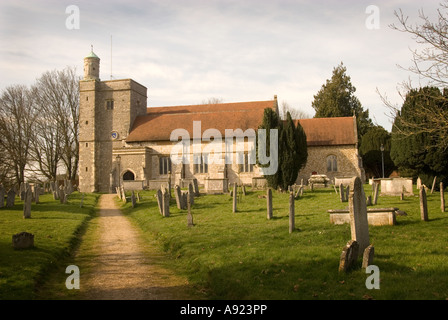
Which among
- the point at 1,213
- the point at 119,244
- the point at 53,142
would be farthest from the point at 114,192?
the point at 119,244

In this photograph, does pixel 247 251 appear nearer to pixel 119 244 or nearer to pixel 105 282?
pixel 105 282

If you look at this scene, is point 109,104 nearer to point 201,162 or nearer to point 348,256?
point 201,162

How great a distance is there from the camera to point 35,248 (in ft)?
31.9

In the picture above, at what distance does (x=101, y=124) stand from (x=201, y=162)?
35.9 feet

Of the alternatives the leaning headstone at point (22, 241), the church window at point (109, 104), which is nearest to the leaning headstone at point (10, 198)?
the leaning headstone at point (22, 241)

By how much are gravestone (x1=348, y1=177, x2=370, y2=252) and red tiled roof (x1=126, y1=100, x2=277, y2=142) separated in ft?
87.3

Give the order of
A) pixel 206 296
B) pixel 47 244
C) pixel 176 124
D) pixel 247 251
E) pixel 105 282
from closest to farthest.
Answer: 1. pixel 206 296
2. pixel 105 282
3. pixel 247 251
4. pixel 47 244
5. pixel 176 124

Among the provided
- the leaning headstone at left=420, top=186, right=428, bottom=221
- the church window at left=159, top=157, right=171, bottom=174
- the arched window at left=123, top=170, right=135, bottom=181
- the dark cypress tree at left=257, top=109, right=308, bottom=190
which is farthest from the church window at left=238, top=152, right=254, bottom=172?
the leaning headstone at left=420, top=186, right=428, bottom=221

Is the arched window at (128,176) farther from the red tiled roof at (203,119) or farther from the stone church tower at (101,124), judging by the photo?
the stone church tower at (101,124)

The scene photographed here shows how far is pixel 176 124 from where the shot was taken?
121 ft

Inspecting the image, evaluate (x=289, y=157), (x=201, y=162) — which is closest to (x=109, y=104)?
(x=201, y=162)
